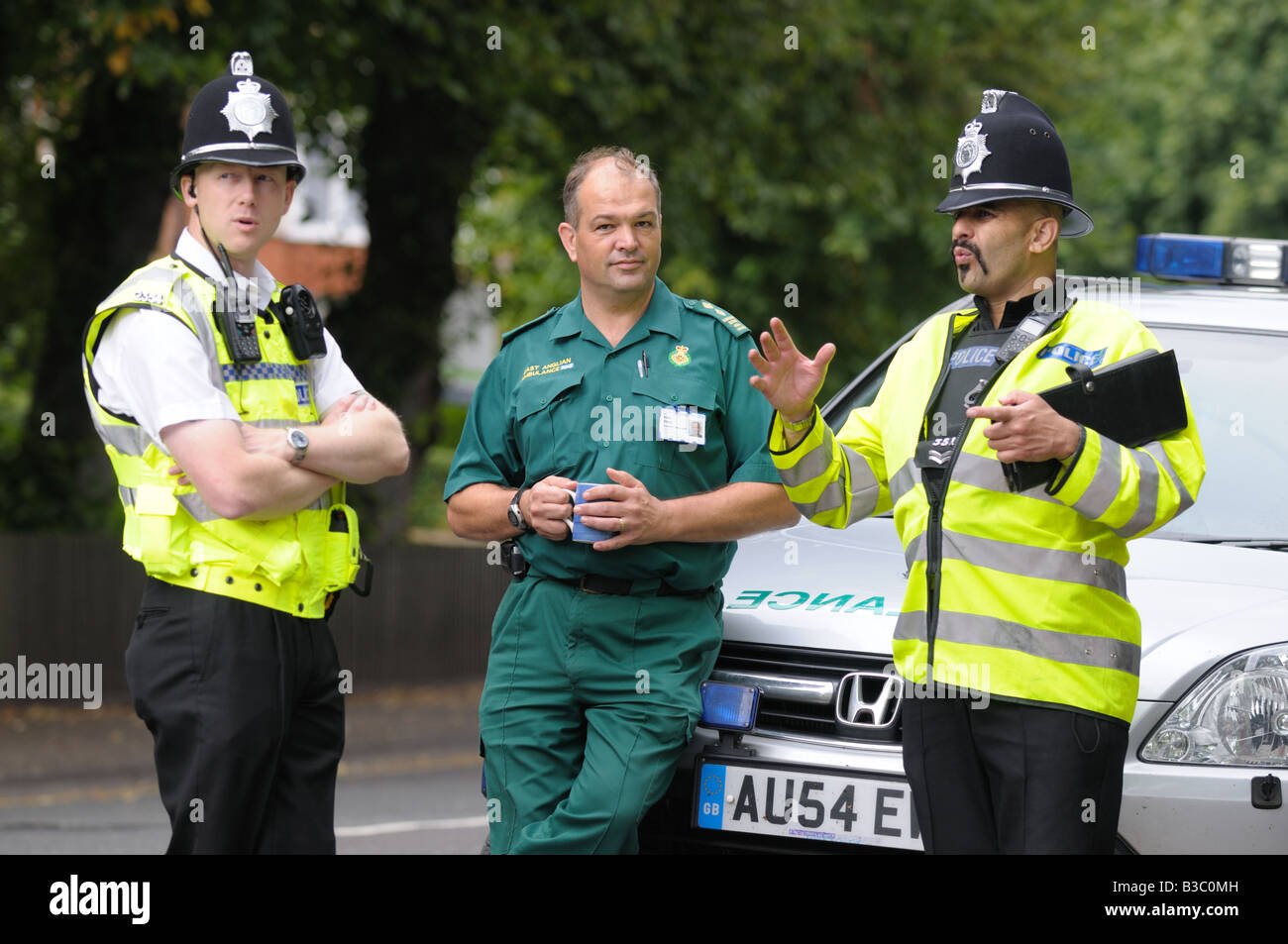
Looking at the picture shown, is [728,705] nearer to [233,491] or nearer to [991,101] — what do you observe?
[233,491]

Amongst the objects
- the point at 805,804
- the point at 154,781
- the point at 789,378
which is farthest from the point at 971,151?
the point at 154,781

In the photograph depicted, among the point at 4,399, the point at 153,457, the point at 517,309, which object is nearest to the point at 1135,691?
the point at 153,457

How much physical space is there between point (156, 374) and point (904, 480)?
155 centimetres

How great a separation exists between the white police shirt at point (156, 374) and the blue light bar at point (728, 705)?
1.33 metres

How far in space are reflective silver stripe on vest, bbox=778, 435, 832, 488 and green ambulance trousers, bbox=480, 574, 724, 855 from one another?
0.57 metres

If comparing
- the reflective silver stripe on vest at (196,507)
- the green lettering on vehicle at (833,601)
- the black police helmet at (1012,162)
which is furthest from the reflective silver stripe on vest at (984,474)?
the reflective silver stripe on vest at (196,507)

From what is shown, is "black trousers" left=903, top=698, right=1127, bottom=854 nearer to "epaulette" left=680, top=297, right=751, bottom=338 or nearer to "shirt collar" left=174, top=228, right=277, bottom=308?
"epaulette" left=680, top=297, right=751, bottom=338

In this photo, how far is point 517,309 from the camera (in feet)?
58.4

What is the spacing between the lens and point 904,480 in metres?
3.54

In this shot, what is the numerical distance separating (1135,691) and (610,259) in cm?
158

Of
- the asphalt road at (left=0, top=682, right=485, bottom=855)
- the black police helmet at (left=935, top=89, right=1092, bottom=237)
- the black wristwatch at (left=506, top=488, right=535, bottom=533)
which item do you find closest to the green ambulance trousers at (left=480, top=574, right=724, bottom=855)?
the black wristwatch at (left=506, top=488, right=535, bottom=533)

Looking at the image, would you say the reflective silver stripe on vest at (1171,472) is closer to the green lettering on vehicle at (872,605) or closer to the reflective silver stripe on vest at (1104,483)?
the reflective silver stripe on vest at (1104,483)

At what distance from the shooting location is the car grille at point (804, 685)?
396cm
